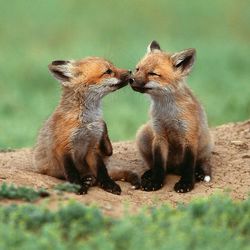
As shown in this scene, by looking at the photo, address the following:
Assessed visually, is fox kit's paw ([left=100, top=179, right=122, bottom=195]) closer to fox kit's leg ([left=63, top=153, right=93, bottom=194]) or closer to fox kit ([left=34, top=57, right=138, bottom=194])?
fox kit ([left=34, top=57, right=138, bottom=194])

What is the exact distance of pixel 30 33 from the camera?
24.1 m

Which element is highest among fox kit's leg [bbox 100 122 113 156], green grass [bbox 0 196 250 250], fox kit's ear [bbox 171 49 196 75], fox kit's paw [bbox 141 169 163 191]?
fox kit's ear [bbox 171 49 196 75]

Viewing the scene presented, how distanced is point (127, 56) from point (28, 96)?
328 cm

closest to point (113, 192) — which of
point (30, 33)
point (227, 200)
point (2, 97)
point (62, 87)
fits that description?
point (62, 87)

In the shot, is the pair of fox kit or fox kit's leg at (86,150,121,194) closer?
fox kit's leg at (86,150,121,194)

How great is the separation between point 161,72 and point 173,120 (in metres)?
0.60

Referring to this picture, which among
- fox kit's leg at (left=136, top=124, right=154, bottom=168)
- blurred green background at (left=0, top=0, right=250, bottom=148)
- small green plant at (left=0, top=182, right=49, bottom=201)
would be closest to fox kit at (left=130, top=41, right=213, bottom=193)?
fox kit's leg at (left=136, top=124, right=154, bottom=168)

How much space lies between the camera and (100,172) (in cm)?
869

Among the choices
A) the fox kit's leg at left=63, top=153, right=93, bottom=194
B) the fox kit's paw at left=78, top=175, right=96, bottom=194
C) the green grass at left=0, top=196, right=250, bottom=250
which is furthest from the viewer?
the fox kit's leg at left=63, top=153, right=93, bottom=194

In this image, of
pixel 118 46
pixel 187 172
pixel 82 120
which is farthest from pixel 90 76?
pixel 118 46

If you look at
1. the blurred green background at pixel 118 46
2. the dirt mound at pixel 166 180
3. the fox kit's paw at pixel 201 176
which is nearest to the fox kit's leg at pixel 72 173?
the dirt mound at pixel 166 180

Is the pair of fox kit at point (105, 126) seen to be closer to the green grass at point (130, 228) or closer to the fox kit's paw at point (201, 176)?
the fox kit's paw at point (201, 176)

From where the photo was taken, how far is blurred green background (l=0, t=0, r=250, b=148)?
16.4 m

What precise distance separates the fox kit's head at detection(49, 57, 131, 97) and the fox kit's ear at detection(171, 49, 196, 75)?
0.67 m
